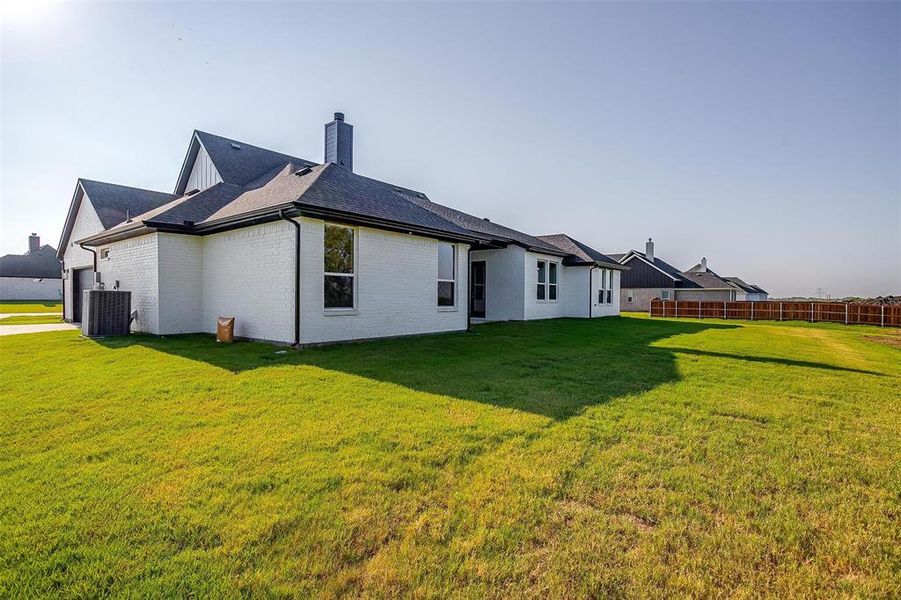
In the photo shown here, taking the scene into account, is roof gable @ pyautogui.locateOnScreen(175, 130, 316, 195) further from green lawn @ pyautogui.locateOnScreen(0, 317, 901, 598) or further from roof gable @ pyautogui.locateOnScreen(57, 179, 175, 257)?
green lawn @ pyautogui.locateOnScreen(0, 317, 901, 598)

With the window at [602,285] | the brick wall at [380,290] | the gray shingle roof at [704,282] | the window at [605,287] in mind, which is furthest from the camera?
the gray shingle roof at [704,282]

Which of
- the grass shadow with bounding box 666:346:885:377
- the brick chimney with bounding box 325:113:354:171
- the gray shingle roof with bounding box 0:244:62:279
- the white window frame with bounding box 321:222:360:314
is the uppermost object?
the brick chimney with bounding box 325:113:354:171

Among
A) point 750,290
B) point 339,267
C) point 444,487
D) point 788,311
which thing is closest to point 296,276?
point 339,267

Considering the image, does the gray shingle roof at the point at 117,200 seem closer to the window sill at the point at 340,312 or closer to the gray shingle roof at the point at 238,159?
the gray shingle roof at the point at 238,159

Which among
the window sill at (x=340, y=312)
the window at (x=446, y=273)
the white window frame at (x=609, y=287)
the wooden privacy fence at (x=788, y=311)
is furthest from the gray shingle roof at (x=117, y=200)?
the wooden privacy fence at (x=788, y=311)

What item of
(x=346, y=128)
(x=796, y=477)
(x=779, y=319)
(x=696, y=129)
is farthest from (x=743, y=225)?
(x=796, y=477)

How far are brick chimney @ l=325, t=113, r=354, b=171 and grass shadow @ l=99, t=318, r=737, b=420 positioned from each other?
30.2 ft

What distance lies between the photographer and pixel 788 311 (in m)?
24.2

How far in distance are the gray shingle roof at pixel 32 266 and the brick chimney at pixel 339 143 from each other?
40.3 meters

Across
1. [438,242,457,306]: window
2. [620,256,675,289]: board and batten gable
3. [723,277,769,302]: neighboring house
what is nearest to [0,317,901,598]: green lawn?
[438,242,457,306]: window

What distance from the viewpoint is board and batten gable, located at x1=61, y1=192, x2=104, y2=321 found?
15265 mm

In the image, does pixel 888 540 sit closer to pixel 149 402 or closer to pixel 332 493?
pixel 332 493

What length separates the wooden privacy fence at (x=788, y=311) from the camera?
20734 mm

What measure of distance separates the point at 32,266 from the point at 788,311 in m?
63.3
